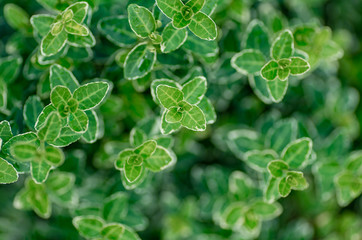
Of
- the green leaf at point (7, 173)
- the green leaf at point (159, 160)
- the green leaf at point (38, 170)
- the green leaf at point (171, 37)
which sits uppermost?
the green leaf at point (171, 37)

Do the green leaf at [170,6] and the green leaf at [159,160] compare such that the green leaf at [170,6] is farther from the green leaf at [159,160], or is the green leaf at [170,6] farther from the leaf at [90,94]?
the green leaf at [159,160]

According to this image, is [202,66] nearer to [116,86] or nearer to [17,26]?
[116,86]

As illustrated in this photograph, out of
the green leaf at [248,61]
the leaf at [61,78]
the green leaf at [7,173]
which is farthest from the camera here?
the green leaf at [248,61]

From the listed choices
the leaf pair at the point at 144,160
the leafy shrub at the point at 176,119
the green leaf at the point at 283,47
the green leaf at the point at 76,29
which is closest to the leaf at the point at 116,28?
the leafy shrub at the point at 176,119

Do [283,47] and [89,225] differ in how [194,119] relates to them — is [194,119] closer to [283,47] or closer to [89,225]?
[283,47]

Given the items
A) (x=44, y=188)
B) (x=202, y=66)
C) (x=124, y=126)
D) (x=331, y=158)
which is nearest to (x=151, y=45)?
(x=202, y=66)

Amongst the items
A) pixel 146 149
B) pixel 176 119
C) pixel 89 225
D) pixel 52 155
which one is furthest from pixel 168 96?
pixel 89 225

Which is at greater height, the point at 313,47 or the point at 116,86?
the point at 313,47

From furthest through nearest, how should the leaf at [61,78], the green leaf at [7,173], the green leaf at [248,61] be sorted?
1. the green leaf at [248,61]
2. the leaf at [61,78]
3. the green leaf at [7,173]
